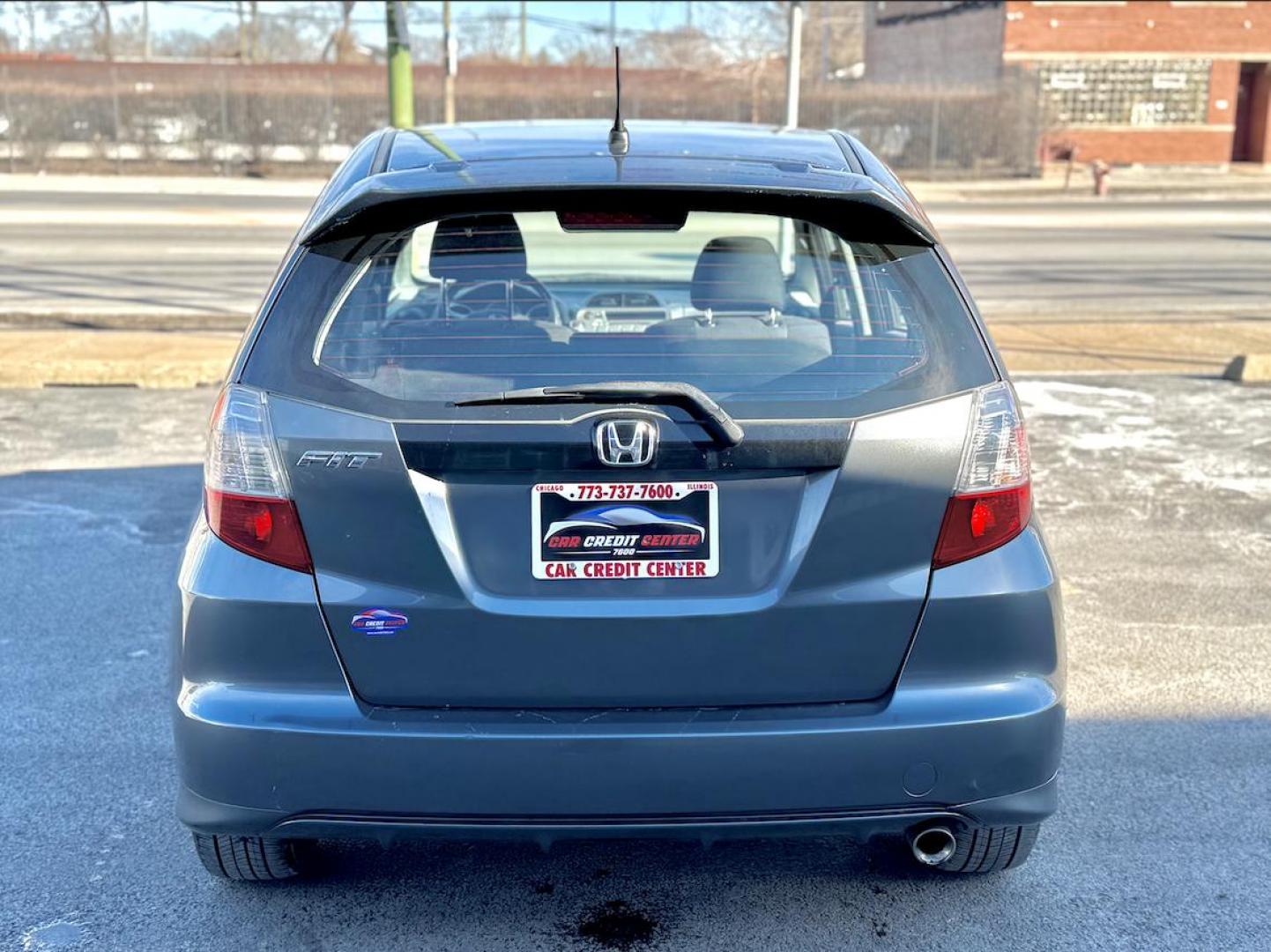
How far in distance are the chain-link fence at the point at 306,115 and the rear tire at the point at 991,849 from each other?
117 feet

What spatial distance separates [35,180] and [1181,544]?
33321mm

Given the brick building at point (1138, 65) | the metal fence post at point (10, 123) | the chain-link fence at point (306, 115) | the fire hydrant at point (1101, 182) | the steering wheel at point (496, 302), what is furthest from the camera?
the brick building at point (1138, 65)

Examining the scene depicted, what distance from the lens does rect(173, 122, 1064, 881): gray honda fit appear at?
276 cm

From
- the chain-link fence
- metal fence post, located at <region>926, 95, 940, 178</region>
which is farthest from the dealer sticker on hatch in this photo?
metal fence post, located at <region>926, 95, 940, 178</region>

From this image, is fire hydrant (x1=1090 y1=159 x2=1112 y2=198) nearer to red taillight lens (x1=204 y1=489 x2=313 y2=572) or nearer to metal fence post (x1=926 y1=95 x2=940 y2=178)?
metal fence post (x1=926 y1=95 x2=940 y2=178)

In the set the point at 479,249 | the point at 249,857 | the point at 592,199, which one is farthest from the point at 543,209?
the point at 249,857

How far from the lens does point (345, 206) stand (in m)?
2.93

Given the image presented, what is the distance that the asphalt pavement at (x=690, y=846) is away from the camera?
324 cm

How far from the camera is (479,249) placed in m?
3.21

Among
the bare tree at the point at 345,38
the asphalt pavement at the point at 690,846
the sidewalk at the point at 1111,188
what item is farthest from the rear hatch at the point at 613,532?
the bare tree at the point at 345,38

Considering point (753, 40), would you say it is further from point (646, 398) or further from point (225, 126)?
point (646, 398)

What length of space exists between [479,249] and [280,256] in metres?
17.0

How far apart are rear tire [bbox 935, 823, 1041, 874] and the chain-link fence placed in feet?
117

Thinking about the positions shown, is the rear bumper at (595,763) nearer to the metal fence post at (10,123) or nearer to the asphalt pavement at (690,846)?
the asphalt pavement at (690,846)
